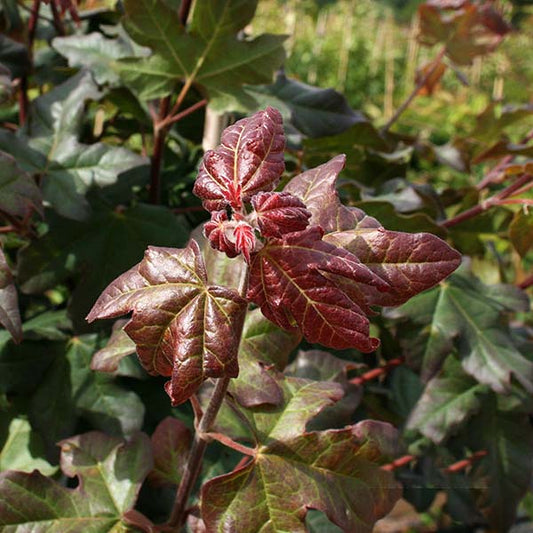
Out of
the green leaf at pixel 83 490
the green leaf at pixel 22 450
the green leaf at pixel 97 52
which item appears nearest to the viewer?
the green leaf at pixel 83 490

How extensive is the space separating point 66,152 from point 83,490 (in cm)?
49

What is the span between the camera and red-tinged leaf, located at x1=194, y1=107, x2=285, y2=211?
542 mm

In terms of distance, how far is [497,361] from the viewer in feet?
3.46

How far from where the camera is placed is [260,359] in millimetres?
823

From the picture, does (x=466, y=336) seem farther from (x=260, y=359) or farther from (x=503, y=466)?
(x=260, y=359)

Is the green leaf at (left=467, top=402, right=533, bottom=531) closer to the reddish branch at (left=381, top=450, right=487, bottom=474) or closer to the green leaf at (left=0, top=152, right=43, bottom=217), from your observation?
the reddish branch at (left=381, top=450, right=487, bottom=474)

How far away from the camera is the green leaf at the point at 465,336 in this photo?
1.05 meters

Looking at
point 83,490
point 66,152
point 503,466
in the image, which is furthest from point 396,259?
point 503,466

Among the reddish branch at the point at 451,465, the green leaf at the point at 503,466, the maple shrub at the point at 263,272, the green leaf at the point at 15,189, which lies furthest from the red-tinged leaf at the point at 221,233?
the green leaf at the point at 503,466

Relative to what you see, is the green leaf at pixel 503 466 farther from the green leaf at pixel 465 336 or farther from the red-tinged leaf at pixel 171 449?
the red-tinged leaf at pixel 171 449

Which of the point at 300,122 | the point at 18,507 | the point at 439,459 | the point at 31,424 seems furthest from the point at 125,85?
the point at 439,459

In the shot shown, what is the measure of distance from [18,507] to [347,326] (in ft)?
1.53

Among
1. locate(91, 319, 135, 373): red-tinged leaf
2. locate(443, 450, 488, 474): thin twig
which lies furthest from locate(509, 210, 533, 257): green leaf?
locate(91, 319, 135, 373): red-tinged leaf

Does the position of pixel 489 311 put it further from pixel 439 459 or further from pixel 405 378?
pixel 439 459
